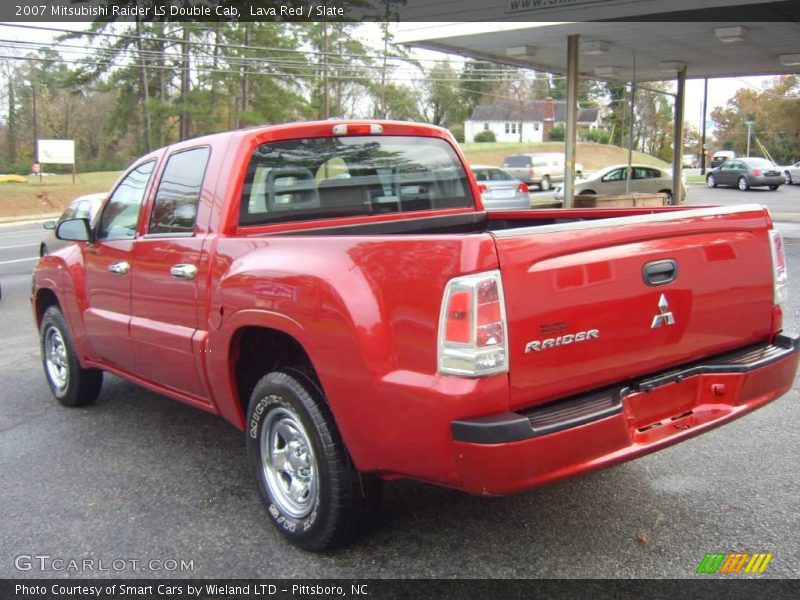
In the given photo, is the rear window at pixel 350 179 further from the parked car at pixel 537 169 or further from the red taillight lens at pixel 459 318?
the parked car at pixel 537 169

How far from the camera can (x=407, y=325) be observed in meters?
2.71

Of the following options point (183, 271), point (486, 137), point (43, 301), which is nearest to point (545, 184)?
point (43, 301)

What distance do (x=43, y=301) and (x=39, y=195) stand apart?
35.1 metres

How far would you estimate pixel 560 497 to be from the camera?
377 centimetres

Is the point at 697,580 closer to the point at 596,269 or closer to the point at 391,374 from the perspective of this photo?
the point at 596,269

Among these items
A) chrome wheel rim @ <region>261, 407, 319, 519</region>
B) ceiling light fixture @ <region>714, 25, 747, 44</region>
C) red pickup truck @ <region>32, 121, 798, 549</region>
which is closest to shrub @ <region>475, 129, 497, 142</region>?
ceiling light fixture @ <region>714, 25, 747, 44</region>

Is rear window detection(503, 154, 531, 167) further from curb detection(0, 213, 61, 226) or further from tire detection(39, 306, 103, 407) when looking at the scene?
tire detection(39, 306, 103, 407)

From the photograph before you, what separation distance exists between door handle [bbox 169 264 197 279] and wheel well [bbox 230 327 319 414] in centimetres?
50

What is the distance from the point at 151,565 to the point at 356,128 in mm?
2562

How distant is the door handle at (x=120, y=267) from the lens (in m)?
4.44

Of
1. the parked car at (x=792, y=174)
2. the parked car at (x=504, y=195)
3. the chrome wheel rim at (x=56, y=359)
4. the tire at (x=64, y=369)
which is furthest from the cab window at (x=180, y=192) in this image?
the parked car at (x=792, y=174)

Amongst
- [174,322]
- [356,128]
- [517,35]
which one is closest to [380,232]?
[356,128]

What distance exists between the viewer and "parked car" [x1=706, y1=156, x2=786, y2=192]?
1423 inches

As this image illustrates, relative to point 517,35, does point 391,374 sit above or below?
below
